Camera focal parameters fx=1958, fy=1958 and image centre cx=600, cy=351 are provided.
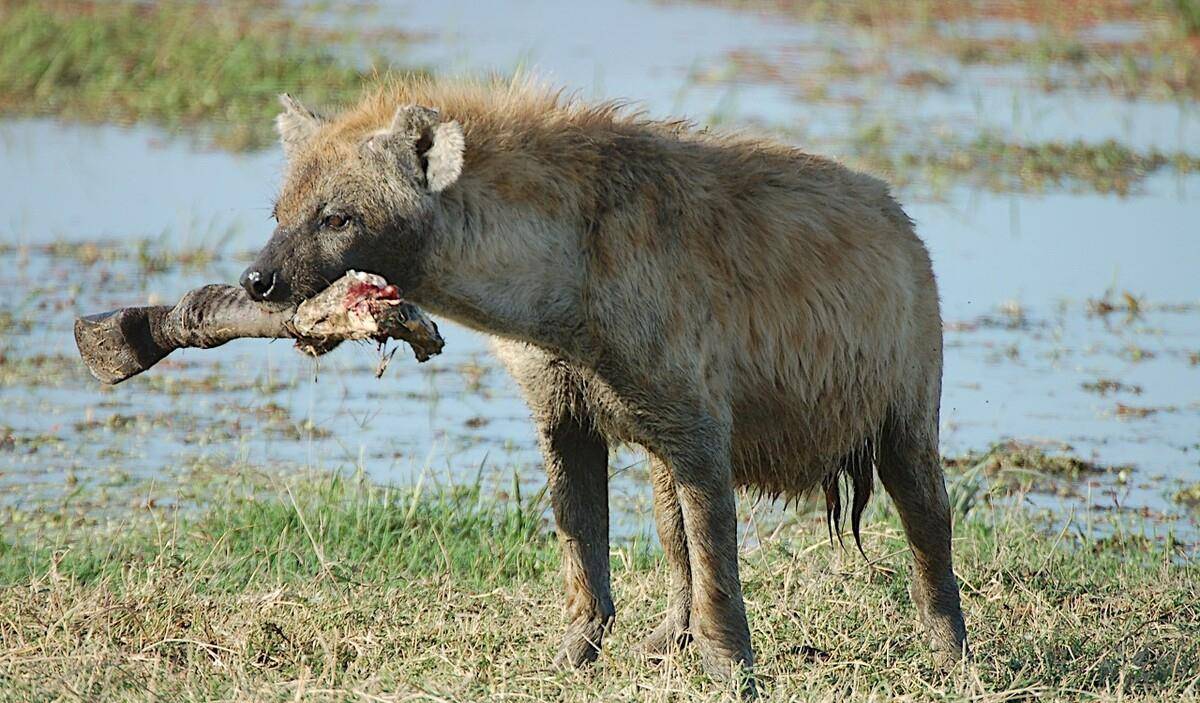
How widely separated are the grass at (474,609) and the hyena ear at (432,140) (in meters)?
1.23

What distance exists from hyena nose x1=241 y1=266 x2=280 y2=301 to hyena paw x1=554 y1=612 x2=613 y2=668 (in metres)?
1.41

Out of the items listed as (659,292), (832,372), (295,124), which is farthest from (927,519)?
(295,124)

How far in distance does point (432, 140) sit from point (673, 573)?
62.3 inches

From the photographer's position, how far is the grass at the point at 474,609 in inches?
198

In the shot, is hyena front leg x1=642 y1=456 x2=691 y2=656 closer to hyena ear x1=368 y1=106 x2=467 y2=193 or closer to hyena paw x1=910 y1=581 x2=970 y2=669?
hyena paw x1=910 y1=581 x2=970 y2=669

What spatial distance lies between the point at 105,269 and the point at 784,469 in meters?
5.27

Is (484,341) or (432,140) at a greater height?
(432,140)

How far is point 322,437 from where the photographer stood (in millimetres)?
7695

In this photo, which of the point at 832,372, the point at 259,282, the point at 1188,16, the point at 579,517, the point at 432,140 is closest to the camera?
the point at 259,282

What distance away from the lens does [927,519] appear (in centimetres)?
580

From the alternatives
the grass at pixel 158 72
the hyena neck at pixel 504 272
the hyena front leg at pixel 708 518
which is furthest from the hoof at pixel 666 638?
the grass at pixel 158 72

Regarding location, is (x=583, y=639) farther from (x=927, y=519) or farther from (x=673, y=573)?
(x=927, y=519)

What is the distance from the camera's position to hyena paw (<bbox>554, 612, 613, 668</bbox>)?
5477 mm

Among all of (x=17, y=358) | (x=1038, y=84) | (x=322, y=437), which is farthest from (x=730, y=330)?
(x=1038, y=84)
